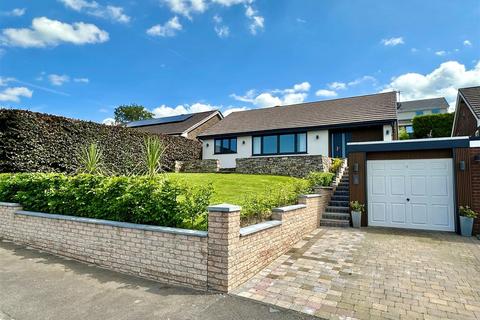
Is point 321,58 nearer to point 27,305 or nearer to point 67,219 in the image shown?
point 67,219

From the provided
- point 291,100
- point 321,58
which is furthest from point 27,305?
point 291,100

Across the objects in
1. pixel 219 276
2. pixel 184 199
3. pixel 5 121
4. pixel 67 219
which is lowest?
pixel 219 276

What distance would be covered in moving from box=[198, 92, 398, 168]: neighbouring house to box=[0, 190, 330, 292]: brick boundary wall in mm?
11110

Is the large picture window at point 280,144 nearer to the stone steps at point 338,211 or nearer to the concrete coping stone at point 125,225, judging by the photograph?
the stone steps at point 338,211

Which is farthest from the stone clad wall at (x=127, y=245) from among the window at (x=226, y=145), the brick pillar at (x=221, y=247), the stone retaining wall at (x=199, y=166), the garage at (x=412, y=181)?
the window at (x=226, y=145)

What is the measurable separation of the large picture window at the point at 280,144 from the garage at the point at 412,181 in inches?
318

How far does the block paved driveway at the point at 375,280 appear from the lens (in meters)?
3.68

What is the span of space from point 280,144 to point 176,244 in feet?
48.5

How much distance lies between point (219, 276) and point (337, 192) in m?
8.47

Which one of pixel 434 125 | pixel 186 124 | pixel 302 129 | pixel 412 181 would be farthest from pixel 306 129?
pixel 434 125

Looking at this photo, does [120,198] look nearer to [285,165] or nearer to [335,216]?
[335,216]

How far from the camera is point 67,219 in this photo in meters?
6.07

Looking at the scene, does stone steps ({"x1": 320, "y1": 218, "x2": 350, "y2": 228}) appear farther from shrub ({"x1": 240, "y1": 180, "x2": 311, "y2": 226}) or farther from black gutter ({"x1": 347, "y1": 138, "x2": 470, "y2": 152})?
black gutter ({"x1": 347, "y1": 138, "x2": 470, "y2": 152})

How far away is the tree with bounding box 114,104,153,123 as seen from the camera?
58250 mm
